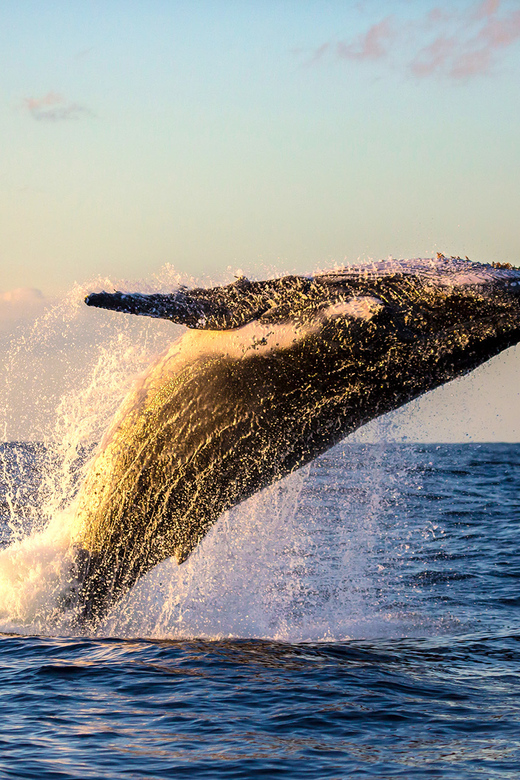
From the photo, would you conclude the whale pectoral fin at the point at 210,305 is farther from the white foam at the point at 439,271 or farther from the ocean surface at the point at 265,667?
the ocean surface at the point at 265,667

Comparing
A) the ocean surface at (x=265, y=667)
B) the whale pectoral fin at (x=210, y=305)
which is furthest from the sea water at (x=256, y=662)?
the whale pectoral fin at (x=210, y=305)

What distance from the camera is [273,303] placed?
943cm

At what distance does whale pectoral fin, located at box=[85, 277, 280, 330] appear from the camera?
348 inches

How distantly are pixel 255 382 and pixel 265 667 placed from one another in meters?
3.84

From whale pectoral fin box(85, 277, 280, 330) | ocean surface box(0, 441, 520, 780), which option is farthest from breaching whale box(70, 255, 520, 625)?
ocean surface box(0, 441, 520, 780)

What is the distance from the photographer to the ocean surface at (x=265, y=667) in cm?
764

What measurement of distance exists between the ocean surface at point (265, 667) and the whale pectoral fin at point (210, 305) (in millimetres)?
3131

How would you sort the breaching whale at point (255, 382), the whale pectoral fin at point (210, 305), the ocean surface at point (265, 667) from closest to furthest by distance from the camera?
the ocean surface at point (265, 667) < the whale pectoral fin at point (210, 305) < the breaching whale at point (255, 382)

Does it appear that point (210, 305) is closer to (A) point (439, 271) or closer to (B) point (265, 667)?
(A) point (439, 271)

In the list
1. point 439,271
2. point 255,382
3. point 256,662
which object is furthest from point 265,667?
point 439,271

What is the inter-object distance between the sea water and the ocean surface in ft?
0.10

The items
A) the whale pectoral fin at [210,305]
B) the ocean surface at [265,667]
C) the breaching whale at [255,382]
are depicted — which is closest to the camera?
the ocean surface at [265,667]

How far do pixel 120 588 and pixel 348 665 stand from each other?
3630 mm

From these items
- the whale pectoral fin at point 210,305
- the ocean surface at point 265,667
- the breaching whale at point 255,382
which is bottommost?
the ocean surface at point 265,667
